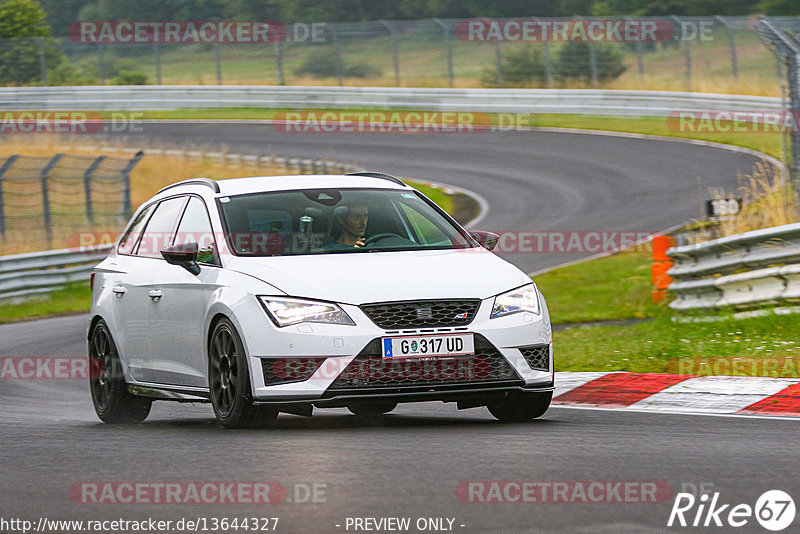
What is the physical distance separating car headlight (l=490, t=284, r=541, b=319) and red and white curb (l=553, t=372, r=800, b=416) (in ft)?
4.10

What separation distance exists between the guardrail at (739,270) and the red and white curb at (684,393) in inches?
126

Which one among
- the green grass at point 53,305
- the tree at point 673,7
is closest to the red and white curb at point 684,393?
the green grass at point 53,305

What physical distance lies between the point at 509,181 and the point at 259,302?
2199 cm

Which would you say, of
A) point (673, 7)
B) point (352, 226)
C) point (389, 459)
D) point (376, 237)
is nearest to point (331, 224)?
point (352, 226)

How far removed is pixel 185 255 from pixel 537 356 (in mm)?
2236

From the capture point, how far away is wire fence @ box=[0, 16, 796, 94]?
4012 cm

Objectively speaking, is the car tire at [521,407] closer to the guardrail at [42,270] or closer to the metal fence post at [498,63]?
the guardrail at [42,270]

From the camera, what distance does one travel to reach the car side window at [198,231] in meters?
8.95

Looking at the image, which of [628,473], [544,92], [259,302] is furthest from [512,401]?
[544,92]

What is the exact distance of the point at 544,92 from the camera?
38312 mm

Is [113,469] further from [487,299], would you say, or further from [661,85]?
[661,85]

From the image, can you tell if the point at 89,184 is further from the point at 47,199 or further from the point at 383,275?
the point at 383,275

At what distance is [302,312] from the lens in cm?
801

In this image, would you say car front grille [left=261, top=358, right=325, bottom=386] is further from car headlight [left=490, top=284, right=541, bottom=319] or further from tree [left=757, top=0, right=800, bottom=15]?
tree [left=757, top=0, right=800, bottom=15]
